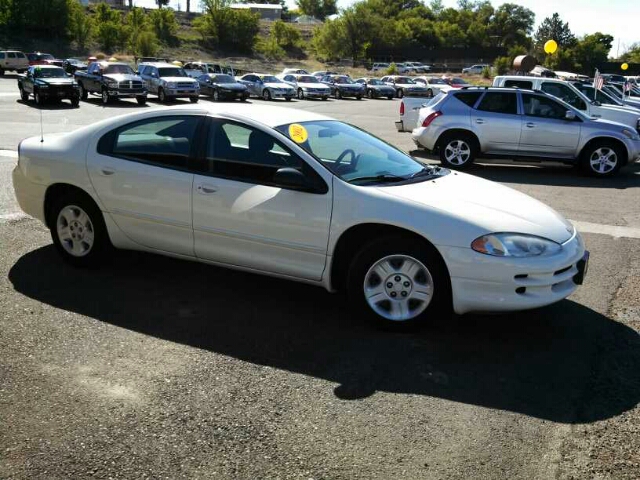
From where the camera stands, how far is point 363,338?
4.56 meters

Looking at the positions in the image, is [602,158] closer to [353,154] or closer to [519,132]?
[519,132]

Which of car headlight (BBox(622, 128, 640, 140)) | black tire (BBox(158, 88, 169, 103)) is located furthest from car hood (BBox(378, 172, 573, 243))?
black tire (BBox(158, 88, 169, 103))

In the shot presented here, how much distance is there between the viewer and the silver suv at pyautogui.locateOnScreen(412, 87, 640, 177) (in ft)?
41.1

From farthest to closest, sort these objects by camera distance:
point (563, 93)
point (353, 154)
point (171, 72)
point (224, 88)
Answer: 1. point (224, 88)
2. point (171, 72)
3. point (563, 93)
4. point (353, 154)

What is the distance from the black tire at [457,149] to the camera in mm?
13125

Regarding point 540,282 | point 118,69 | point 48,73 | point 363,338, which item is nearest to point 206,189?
point 363,338

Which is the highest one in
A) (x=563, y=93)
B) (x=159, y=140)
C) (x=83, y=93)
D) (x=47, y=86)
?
(x=563, y=93)

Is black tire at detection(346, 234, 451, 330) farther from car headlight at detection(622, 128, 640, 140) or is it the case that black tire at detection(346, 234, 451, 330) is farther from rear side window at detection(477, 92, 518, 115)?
car headlight at detection(622, 128, 640, 140)

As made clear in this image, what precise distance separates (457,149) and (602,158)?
9.13 ft

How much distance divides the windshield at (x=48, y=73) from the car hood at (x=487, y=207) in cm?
2599

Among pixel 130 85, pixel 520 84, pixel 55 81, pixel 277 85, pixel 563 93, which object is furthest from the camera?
pixel 277 85

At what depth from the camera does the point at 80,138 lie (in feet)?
18.7

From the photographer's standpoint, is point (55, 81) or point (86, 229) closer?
point (86, 229)

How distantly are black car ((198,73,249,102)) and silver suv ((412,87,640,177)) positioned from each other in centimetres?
2147
